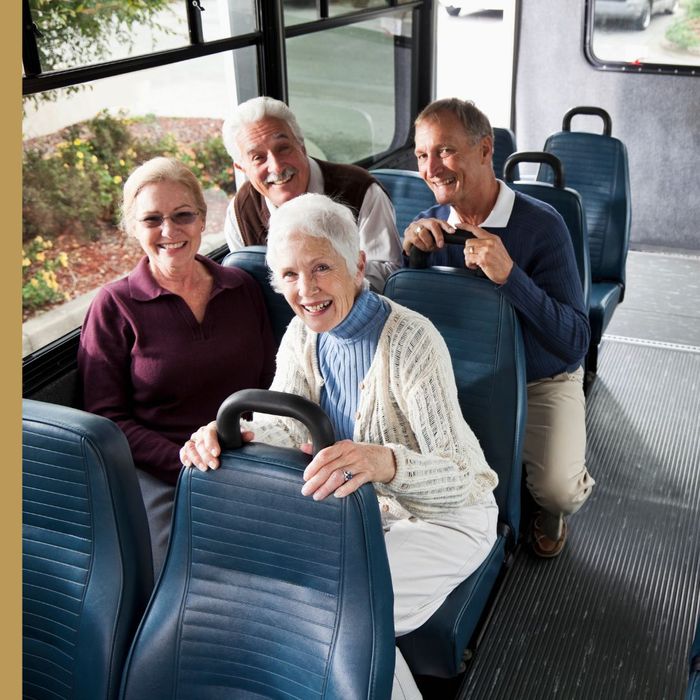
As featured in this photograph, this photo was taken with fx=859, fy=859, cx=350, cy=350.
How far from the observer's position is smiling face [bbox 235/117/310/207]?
107 inches

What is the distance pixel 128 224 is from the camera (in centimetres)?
233

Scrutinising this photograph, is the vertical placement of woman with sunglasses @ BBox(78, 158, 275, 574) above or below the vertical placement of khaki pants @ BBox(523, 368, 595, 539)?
above

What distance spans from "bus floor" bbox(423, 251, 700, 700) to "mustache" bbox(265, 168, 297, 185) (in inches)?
56.1

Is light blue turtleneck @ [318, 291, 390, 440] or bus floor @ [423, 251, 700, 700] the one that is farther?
bus floor @ [423, 251, 700, 700]

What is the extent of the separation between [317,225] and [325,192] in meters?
1.12

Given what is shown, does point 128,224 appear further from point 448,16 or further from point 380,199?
point 448,16

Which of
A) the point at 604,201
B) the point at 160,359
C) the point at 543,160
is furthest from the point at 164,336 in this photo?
the point at 604,201

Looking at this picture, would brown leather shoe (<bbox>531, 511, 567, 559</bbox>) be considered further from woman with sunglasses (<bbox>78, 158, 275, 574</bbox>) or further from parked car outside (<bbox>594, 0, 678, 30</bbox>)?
parked car outside (<bbox>594, 0, 678, 30</bbox>)

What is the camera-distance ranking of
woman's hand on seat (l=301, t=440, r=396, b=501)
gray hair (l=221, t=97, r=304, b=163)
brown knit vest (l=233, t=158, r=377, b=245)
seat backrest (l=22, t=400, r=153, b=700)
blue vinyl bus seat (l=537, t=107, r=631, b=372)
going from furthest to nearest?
blue vinyl bus seat (l=537, t=107, r=631, b=372) → brown knit vest (l=233, t=158, r=377, b=245) → gray hair (l=221, t=97, r=304, b=163) → seat backrest (l=22, t=400, r=153, b=700) → woman's hand on seat (l=301, t=440, r=396, b=501)

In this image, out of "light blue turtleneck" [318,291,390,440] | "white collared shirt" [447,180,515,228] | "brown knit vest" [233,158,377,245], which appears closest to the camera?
"light blue turtleneck" [318,291,390,440]

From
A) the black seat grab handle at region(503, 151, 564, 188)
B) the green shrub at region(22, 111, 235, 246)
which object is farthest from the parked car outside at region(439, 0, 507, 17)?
the green shrub at region(22, 111, 235, 246)

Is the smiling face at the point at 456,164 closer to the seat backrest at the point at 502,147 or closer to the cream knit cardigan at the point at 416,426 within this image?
the cream knit cardigan at the point at 416,426

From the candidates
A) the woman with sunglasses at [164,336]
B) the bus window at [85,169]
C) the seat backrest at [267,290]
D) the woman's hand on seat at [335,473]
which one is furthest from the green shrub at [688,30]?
the woman's hand on seat at [335,473]

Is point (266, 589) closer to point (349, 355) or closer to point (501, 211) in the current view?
point (349, 355)
